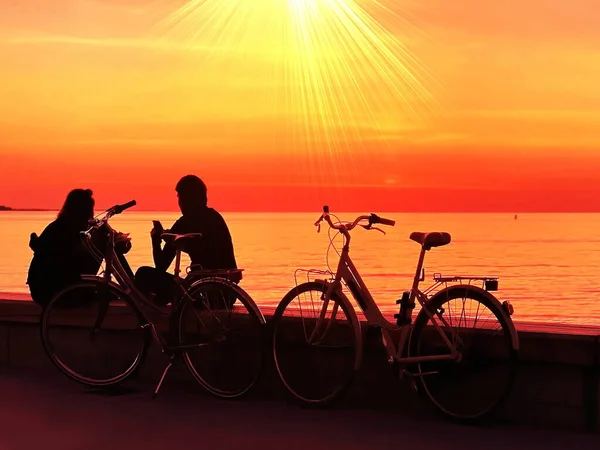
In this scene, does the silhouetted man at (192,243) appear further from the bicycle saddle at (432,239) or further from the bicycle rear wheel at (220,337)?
the bicycle saddle at (432,239)

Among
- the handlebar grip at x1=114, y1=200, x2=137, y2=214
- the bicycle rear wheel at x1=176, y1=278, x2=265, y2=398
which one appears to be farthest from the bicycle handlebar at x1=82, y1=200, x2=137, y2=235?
the bicycle rear wheel at x1=176, y1=278, x2=265, y2=398

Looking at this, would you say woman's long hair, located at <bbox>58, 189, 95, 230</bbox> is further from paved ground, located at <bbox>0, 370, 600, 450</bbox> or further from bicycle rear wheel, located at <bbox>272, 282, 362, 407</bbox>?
bicycle rear wheel, located at <bbox>272, 282, 362, 407</bbox>

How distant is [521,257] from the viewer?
64.6 meters

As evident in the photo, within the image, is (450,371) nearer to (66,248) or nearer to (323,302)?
(323,302)

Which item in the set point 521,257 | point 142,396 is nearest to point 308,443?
point 142,396

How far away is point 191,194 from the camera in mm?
7660

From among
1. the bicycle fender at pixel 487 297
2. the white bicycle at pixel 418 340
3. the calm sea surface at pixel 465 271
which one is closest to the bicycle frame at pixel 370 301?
the white bicycle at pixel 418 340

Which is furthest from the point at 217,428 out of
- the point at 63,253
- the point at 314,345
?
the point at 63,253

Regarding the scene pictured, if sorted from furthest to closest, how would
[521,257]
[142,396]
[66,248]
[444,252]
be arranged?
[444,252] < [521,257] < [66,248] < [142,396]

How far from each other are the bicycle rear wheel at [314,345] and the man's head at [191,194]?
1205 mm

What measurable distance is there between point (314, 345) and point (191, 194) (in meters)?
1.64

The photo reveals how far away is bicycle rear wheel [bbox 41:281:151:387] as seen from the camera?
24.7 ft

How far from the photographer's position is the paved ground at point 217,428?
5.77 meters

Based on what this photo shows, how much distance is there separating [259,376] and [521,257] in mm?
59453
